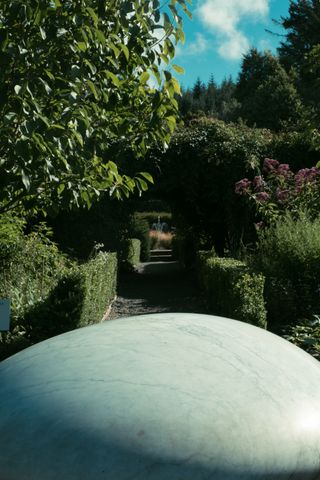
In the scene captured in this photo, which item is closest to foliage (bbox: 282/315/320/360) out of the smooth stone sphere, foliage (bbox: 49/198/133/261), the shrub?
the shrub

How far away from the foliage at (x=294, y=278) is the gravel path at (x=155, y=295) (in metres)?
2.75

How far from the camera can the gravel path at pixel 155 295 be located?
11.8 m

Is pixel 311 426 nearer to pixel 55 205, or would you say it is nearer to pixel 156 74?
pixel 55 205

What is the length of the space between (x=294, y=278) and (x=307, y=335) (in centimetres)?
174

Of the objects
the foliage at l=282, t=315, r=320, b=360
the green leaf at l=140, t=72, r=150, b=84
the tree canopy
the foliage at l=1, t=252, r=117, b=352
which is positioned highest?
the tree canopy

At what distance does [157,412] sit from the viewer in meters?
1.90

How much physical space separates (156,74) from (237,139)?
36.9 ft

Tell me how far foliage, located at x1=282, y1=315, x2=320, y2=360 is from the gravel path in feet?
11.9

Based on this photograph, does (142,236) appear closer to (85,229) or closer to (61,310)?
(85,229)

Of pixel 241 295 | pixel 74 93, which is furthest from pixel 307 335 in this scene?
pixel 74 93

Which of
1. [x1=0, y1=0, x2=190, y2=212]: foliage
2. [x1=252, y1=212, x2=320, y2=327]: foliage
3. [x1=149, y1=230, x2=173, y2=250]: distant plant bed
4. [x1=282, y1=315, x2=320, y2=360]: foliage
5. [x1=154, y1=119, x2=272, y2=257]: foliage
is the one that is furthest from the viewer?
[x1=149, y1=230, x2=173, y2=250]: distant plant bed

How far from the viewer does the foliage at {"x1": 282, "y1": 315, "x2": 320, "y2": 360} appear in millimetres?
6613

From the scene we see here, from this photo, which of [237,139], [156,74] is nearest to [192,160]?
[237,139]

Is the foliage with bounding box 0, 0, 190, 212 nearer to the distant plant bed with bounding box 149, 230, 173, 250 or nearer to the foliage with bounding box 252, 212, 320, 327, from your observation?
the foliage with bounding box 252, 212, 320, 327
